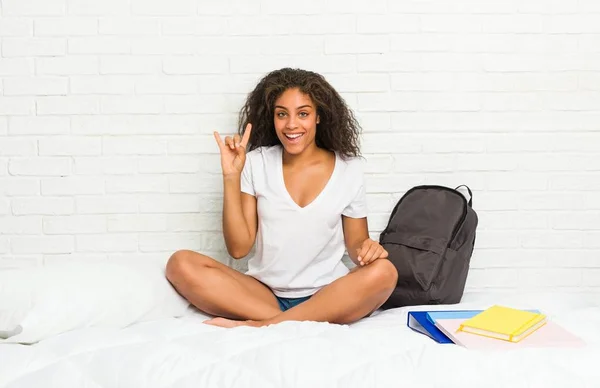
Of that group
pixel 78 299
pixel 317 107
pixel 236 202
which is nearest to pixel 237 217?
pixel 236 202

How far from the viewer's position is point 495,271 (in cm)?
286

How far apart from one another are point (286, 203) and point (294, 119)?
0.29 meters

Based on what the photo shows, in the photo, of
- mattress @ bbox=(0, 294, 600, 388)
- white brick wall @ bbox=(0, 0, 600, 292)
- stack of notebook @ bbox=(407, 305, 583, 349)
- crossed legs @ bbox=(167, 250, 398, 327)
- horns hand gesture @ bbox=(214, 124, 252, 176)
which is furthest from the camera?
white brick wall @ bbox=(0, 0, 600, 292)

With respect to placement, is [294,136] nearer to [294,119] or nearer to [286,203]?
[294,119]

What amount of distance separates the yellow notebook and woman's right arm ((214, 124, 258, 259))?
2.88ft

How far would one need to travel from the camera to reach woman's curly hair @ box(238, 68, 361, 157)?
2527mm

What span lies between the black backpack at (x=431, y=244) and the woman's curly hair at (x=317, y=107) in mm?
313

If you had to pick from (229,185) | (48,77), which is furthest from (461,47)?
(48,77)

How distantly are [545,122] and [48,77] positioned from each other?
6.32 ft

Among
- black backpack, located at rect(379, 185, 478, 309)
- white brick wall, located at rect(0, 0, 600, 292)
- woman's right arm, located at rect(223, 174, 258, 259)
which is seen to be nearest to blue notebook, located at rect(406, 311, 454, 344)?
black backpack, located at rect(379, 185, 478, 309)

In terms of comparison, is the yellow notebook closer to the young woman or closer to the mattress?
the mattress

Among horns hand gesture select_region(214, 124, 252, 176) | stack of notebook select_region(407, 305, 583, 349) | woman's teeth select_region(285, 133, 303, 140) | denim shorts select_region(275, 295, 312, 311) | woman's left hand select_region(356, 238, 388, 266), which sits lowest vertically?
denim shorts select_region(275, 295, 312, 311)

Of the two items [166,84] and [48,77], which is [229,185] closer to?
[166,84]

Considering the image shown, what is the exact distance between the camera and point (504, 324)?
191 centimetres
